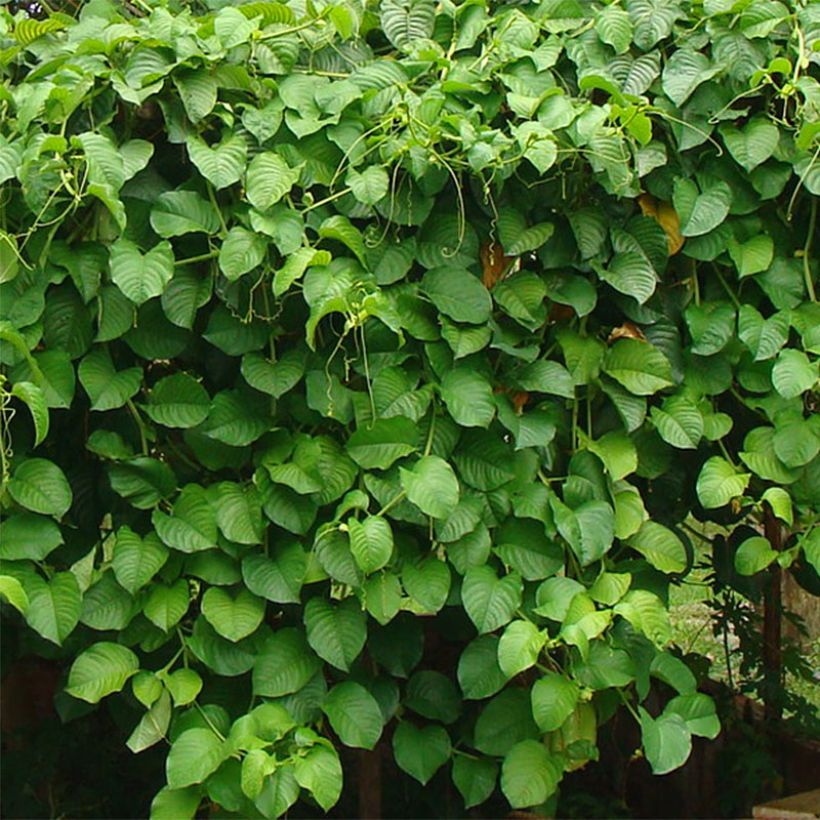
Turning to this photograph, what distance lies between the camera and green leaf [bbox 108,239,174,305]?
149 cm

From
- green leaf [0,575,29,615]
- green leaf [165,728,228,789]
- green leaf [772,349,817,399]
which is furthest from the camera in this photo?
green leaf [772,349,817,399]

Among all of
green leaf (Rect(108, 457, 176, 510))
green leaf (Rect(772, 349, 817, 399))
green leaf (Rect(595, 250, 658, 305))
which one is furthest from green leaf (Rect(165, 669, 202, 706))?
green leaf (Rect(772, 349, 817, 399))

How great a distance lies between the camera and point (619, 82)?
1.72m

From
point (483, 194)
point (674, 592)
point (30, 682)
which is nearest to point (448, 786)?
point (30, 682)

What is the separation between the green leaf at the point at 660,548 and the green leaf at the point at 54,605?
0.77 meters

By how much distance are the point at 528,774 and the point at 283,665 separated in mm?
364

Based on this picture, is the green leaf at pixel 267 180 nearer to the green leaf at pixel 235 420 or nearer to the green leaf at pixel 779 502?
the green leaf at pixel 235 420

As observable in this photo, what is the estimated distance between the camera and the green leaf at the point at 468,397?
5.27 ft

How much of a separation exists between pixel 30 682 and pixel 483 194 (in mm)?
1614

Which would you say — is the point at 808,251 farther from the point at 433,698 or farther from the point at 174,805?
the point at 174,805

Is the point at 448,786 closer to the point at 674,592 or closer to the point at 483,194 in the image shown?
the point at 483,194

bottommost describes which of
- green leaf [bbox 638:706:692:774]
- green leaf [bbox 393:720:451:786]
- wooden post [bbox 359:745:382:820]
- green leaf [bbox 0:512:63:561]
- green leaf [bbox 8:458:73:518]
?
wooden post [bbox 359:745:382:820]

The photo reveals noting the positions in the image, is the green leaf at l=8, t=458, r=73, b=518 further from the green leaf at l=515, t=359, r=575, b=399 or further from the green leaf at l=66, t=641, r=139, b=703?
the green leaf at l=515, t=359, r=575, b=399

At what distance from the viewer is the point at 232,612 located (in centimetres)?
162
